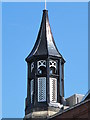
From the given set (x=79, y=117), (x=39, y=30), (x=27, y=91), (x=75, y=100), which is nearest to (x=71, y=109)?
(x=79, y=117)

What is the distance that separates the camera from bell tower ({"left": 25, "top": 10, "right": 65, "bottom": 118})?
43438 mm

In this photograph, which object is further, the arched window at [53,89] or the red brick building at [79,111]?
the arched window at [53,89]

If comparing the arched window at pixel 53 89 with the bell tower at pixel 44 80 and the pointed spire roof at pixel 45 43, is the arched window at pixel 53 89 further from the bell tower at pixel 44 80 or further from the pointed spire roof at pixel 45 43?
the pointed spire roof at pixel 45 43

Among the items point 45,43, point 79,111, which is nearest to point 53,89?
point 45,43

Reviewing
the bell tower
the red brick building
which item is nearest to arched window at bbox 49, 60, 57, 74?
the bell tower

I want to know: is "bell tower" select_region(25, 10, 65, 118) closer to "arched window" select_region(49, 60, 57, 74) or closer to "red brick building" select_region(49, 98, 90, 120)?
"arched window" select_region(49, 60, 57, 74)

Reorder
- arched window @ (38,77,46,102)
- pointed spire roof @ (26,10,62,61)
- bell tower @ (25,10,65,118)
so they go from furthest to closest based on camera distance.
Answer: pointed spire roof @ (26,10,62,61) → arched window @ (38,77,46,102) → bell tower @ (25,10,65,118)

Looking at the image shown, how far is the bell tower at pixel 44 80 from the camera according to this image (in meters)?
43.4

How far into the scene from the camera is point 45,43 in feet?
152

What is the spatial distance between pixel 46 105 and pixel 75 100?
213 centimetres

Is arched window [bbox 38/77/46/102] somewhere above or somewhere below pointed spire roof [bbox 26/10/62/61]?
below

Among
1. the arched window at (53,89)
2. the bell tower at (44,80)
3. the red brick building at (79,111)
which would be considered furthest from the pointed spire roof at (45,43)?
the red brick building at (79,111)

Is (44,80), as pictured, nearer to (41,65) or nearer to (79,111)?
(41,65)

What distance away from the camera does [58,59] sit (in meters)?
45.3
